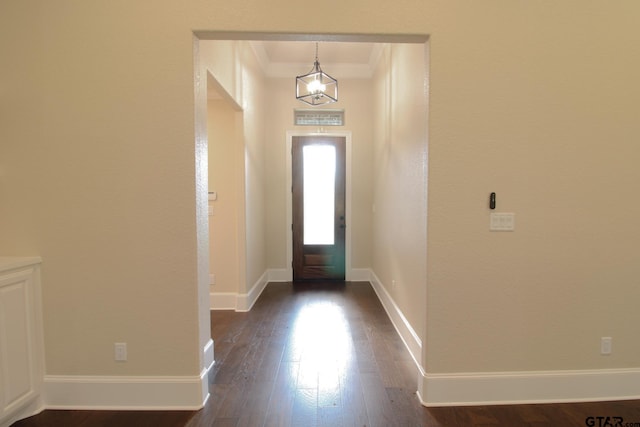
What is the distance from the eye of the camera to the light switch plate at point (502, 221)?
2.13 metres

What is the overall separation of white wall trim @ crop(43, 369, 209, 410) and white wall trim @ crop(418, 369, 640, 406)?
1570mm

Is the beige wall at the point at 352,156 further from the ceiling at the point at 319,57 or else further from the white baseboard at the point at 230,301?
the white baseboard at the point at 230,301

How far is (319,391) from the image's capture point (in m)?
2.29

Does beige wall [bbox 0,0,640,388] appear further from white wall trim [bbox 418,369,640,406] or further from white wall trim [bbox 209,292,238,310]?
white wall trim [bbox 209,292,238,310]

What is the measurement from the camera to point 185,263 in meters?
2.11

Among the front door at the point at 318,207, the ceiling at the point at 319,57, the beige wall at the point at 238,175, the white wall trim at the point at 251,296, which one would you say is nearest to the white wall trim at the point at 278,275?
the front door at the point at 318,207

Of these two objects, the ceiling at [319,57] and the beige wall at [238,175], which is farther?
the ceiling at [319,57]

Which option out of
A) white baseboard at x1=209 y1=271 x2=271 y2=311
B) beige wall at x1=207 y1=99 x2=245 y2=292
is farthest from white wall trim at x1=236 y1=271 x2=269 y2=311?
beige wall at x1=207 y1=99 x2=245 y2=292

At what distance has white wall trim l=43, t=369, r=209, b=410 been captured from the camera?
83.3 inches

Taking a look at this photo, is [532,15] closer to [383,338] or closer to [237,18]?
[237,18]

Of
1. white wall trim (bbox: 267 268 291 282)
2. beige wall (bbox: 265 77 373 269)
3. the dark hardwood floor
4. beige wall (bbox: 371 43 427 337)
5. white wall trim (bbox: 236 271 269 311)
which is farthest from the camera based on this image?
white wall trim (bbox: 267 268 291 282)

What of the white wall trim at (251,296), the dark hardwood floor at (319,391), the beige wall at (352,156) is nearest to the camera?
the dark hardwood floor at (319,391)

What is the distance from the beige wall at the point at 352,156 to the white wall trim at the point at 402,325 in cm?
100

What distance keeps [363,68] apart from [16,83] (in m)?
4.30
